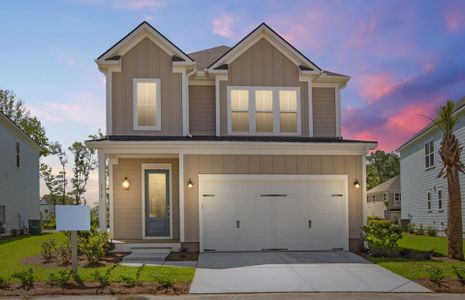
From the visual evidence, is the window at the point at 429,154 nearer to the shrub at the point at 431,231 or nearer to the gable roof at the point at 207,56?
the shrub at the point at 431,231

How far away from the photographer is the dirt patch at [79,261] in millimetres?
13367

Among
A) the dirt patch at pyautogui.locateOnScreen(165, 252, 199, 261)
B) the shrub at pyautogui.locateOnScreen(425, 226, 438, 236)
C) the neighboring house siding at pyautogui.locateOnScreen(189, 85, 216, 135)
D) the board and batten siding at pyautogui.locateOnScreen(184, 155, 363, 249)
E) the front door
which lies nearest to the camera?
the dirt patch at pyautogui.locateOnScreen(165, 252, 199, 261)

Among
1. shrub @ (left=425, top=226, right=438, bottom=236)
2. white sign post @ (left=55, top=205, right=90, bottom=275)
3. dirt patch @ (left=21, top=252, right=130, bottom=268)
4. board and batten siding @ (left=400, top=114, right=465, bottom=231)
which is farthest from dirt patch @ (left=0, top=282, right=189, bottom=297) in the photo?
shrub @ (left=425, top=226, right=438, bottom=236)

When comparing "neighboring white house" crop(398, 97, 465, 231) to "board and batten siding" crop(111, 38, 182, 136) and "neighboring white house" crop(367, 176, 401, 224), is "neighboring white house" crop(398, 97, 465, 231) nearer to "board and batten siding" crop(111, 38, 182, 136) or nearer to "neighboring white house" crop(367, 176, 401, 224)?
"neighboring white house" crop(367, 176, 401, 224)

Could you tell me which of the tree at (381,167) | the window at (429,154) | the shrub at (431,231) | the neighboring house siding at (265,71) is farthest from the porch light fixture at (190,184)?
the tree at (381,167)

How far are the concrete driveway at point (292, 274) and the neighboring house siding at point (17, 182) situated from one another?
15.7 metres

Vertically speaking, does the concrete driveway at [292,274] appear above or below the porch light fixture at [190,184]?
below

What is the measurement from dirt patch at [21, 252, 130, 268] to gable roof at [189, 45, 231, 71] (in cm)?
802

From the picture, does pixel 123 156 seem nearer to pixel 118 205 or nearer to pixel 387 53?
pixel 118 205

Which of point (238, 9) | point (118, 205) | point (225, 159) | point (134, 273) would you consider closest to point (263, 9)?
point (238, 9)

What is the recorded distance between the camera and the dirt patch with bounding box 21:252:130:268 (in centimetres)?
1337

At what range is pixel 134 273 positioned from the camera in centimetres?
1177

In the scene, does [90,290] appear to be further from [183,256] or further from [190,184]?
[190,184]

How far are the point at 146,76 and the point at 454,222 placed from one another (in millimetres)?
11586
